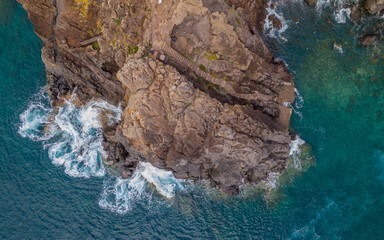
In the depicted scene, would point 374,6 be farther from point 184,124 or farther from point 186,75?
point 184,124

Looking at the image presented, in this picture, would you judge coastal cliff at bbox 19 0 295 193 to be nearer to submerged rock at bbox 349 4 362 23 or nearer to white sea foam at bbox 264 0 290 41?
white sea foam at bbox 264 0 290 41

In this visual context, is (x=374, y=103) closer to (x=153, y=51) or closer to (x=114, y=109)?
(x=153, y=51)

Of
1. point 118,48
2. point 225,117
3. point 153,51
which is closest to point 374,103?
point 225,117

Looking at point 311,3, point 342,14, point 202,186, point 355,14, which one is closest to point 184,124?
point 202,186

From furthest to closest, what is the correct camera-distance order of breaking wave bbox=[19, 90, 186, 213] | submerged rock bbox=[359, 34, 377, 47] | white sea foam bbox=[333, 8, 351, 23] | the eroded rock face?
1. breaking wave bbox=[19, 90, 186, 213]
2. white sea foam bbox=[333, 8, 351, 23]
3. submerged rock bbox=[359, 34, 377, 47]
4. the eroded rock face

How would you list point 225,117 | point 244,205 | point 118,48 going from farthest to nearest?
1. point 244,205
2. point 118,48
3. point 225,117

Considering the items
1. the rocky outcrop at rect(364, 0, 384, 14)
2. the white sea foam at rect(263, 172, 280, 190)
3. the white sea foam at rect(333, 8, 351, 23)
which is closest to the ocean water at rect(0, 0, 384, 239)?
the white sea foam at rect(333, 8, 351, 23)

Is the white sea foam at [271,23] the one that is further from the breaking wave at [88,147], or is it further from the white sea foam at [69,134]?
the white sea foam at [69,134]
